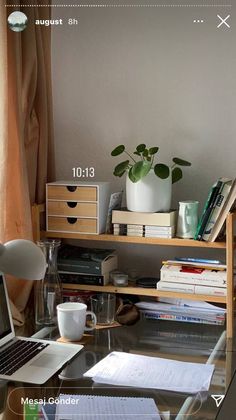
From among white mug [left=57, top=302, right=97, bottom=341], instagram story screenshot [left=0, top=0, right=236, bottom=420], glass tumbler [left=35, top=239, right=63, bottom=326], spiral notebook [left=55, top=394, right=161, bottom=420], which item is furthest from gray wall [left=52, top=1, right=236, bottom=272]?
spiral notebook [left=55, top=394, right=161, bottom=420]

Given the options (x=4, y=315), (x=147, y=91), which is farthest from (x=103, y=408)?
(x=147, y=91)

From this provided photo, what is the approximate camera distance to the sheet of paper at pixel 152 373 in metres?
1.35

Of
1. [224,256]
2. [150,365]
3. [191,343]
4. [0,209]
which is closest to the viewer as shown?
[150,365]

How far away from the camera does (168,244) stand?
5.99 feet

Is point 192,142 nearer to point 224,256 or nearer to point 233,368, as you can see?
point 224,256

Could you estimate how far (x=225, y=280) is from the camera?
1771 millimetres

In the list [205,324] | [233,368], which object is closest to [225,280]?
[205,324]

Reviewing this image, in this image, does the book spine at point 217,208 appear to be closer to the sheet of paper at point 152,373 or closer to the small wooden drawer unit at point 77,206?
the small wooden drawer unit at point 77,206

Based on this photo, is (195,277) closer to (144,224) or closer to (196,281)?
(196,281)

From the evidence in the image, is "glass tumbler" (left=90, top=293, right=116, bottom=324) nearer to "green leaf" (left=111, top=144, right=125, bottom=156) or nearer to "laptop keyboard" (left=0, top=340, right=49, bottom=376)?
"laptop keyboard" (left=0, top=340, right=49, bottom=376)

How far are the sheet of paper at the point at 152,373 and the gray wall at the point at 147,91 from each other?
0.57 m

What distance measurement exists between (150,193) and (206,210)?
0.17 m

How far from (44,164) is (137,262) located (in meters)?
0.44

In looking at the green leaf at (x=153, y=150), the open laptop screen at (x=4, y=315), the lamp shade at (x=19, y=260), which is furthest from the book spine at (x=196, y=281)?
the lamp shade at (x=19, y=260)
